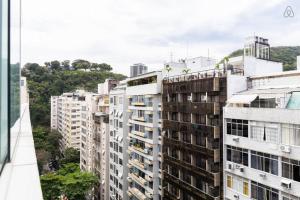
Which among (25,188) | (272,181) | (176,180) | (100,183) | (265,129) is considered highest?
(25,188)

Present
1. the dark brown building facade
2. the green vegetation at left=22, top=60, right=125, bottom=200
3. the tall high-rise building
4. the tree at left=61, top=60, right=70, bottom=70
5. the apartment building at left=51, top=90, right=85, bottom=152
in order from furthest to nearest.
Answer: the tree at left=61, top=60, right=70, bottom=70 < the apartment building at left=51, top=90, right=85, bottom=152 < the green vegetation at left=22, top=60, right=125, bottom=200 < the tall high-rise building < the dark brown building facade

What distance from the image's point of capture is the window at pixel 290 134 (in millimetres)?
14039

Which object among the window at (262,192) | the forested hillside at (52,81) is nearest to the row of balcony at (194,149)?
the window at (262,192)

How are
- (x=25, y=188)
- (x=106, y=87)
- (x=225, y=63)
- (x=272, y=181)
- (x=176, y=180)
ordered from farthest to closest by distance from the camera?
(x=106, y=87)
(x=176, y=180)
(x=225, y=63)
(x=272, y=181)
(x=25, y=188)

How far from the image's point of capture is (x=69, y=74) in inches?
3396

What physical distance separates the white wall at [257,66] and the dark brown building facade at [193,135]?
2523 mm

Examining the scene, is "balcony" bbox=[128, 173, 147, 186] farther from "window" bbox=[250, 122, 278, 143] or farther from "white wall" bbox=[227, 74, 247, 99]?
"window" bbox=[250, 122, 278, 143]

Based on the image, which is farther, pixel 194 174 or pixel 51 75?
pixel 51 75

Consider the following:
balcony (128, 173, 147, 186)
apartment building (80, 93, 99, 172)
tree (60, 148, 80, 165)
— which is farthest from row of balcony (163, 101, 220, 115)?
tree (60, 148, 80, 165)

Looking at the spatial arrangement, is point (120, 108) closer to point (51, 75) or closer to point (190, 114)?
point (190, 114)

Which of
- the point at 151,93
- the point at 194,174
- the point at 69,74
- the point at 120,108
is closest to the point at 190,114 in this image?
the point at 194,174

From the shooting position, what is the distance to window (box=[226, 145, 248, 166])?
56.9 ft

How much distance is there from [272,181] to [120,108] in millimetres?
25017

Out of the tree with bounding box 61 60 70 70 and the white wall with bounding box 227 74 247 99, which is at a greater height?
the tree with bounding box 61 60 70 70
